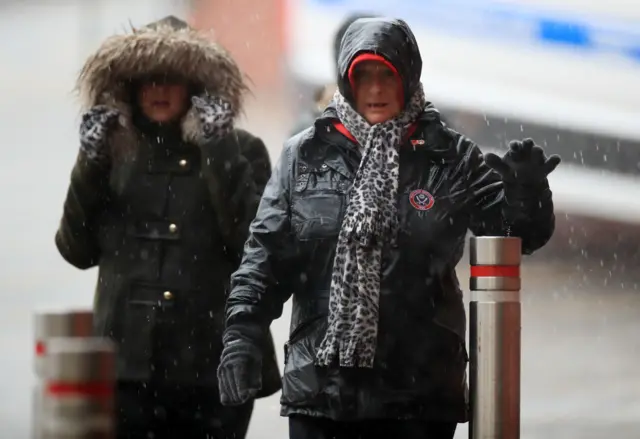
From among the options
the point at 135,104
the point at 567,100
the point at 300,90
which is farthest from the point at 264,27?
the point at 135,104

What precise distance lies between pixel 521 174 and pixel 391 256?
0.47m

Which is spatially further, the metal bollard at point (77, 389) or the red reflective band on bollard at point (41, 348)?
the red reflective band on bollard at point (41, 348)

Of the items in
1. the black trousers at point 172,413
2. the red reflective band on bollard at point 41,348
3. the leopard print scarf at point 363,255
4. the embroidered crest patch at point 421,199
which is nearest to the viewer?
the red reflective band on bollard at point 41,348

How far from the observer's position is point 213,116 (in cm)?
591

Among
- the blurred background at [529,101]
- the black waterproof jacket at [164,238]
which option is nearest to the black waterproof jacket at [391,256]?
the black waterproof jacket at [164,238]

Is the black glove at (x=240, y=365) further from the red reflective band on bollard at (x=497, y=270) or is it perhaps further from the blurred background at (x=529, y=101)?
the blurred background at (x=529, y=101)

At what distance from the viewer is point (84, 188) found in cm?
582

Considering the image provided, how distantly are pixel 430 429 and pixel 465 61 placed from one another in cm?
783

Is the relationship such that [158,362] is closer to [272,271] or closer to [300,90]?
[272,271]

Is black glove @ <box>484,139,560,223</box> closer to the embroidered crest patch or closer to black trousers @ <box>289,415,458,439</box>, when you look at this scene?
the embroidered crest patch

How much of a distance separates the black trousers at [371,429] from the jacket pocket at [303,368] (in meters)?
0.07

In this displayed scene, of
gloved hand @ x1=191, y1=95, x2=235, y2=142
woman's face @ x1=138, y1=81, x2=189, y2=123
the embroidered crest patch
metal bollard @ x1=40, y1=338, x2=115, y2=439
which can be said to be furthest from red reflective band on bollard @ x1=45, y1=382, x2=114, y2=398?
woman's face @ x1=138, y1=81, x2=189, y2=123

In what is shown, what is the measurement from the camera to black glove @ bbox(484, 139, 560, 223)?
4.71 metres

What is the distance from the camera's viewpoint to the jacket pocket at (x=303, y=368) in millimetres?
4629
